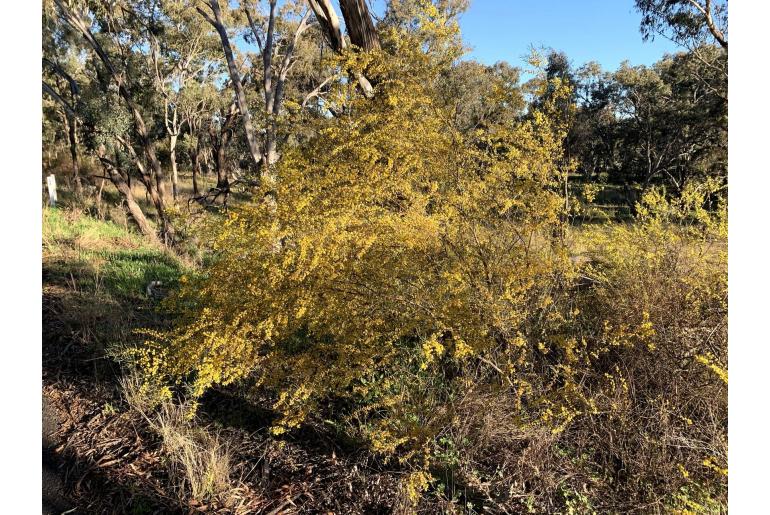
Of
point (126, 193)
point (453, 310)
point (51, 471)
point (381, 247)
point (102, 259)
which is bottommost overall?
point (51, 471)

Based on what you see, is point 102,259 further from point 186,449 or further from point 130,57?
point 130,57

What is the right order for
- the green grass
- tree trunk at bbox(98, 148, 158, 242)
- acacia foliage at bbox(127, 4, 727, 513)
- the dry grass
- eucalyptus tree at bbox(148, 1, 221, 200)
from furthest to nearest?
eucalyptus tree at bbox(148, 1, 221, 200) < tree trunk at bbox(98, 148, 158, 242) < the green grass < the dry grass < acacia foliage at bbox(127, 4, 727, 513)

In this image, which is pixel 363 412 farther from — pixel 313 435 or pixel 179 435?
pixel 179 435

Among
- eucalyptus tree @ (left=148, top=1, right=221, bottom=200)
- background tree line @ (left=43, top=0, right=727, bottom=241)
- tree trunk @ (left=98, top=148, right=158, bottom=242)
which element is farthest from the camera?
eucalyptus tree @ (left=148, top=1, right=221, bottom=200)

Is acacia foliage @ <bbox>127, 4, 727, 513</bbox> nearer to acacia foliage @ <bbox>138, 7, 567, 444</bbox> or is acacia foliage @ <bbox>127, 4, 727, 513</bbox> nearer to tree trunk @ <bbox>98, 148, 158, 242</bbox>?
acacia foliage @ <bbox>138, 7, 567, 444</bbox>

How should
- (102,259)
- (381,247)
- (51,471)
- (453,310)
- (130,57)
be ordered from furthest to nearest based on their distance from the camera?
(130,57)
(102,259)
(51,471)
(381,247)
(453,310)

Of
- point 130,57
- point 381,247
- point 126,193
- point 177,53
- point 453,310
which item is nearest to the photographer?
point 453,310

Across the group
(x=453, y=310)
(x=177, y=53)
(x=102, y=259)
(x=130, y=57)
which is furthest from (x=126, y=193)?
(x=453, y=310)

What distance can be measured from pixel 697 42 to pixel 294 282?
12.8 m

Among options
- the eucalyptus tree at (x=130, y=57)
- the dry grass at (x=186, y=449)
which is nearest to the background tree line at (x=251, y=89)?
the eucalyptus tree at (x=130, y=57)

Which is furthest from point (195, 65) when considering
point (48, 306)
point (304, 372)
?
point (304, 372)

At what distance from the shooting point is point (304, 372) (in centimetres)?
281

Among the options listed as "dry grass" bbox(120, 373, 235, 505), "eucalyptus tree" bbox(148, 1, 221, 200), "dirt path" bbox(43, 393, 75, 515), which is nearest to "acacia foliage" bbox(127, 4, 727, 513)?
"dry grass" bbox(120, 373, 235, 505)

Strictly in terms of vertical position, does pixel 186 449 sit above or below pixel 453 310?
below
